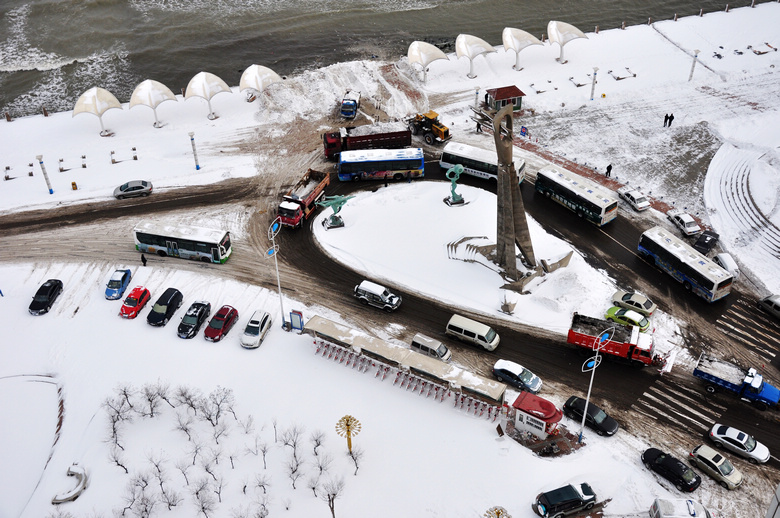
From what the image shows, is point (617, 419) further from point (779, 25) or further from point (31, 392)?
point (779, 25)

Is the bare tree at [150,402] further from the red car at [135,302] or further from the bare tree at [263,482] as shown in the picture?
the bare tree at [263,482]

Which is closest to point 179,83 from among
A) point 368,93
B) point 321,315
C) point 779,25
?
point 368,93

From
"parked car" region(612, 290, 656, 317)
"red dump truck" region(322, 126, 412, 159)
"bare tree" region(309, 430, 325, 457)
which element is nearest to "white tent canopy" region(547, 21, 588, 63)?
"red dump truck" region(322, 126, 412, 159)

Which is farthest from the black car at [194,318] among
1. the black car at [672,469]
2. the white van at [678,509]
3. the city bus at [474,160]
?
the white van at [678,509]

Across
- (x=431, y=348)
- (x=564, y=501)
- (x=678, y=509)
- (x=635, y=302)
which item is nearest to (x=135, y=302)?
(x=431, y=348)

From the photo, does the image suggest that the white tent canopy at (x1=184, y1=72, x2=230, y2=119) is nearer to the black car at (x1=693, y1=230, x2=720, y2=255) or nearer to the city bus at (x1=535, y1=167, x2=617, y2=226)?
the city bus at (x1=535, y1=167, x2=617, y2=226)

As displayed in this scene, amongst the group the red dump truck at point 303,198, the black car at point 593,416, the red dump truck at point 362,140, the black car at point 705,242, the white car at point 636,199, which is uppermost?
the red dump truck at point 362,140
